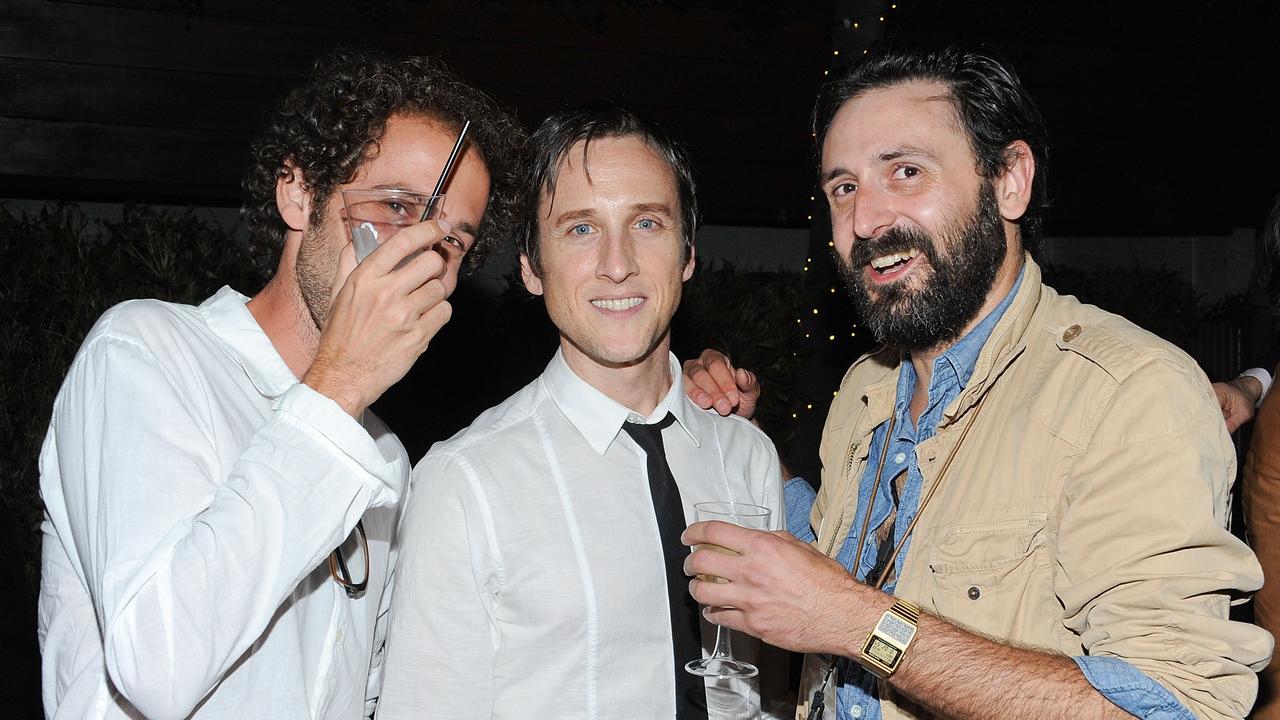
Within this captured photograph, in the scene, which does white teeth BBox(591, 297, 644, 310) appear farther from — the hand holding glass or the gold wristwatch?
the gold wristwatch

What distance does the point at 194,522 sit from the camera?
1.54m

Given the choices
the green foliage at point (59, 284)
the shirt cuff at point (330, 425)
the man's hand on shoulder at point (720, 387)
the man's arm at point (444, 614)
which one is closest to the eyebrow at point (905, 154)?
the man's hand on shoulder at point (720, 387)

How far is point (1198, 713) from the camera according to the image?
1.61m

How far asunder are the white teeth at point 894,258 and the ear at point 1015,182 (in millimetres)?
231

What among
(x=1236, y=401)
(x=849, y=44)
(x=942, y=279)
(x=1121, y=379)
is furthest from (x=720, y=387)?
(x=849, y=44)

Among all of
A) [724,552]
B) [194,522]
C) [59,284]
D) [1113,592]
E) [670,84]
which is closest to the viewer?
[194,522]

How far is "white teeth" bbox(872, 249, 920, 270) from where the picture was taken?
2.13 meters

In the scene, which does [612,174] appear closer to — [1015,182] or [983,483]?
[1015,182]

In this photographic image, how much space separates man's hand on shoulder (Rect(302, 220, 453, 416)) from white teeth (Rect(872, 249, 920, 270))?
95cm

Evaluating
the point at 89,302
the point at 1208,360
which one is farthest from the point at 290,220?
the point at 1208,360

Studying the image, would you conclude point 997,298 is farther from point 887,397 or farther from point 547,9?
point 547,9

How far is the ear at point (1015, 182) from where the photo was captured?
219 cm

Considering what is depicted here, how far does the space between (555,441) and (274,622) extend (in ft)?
2.29

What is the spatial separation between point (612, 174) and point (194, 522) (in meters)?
1.19
